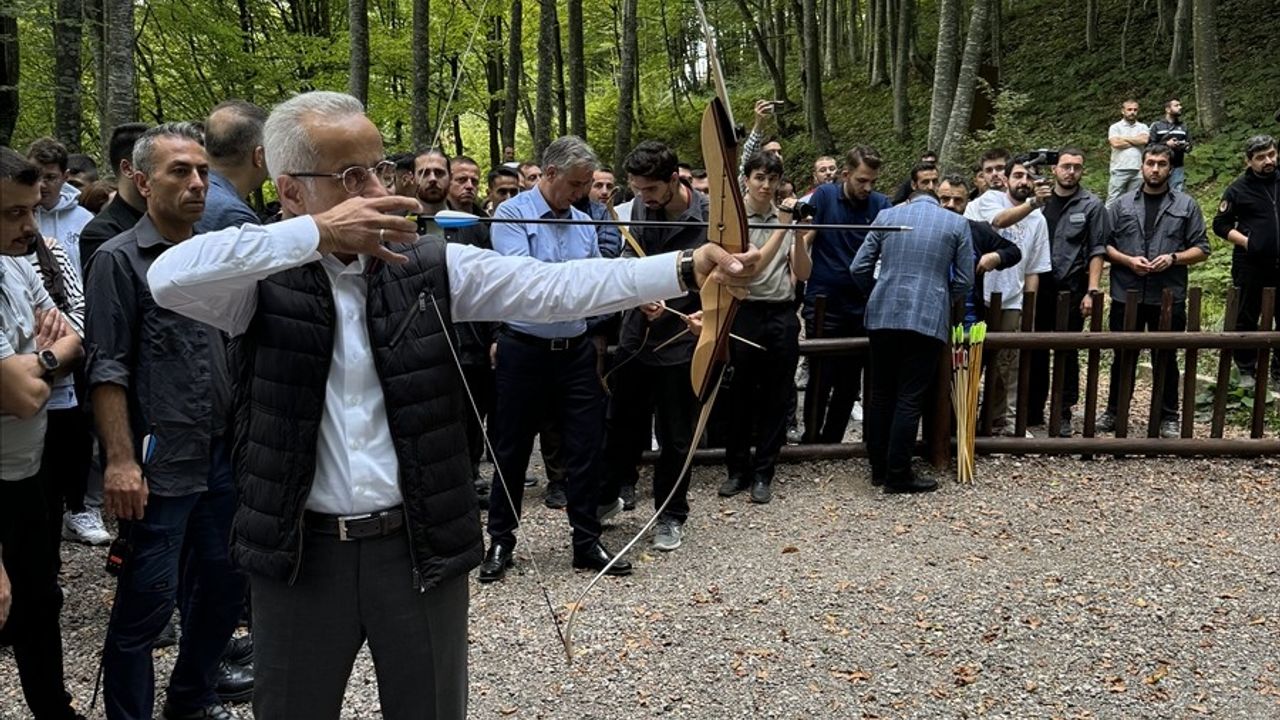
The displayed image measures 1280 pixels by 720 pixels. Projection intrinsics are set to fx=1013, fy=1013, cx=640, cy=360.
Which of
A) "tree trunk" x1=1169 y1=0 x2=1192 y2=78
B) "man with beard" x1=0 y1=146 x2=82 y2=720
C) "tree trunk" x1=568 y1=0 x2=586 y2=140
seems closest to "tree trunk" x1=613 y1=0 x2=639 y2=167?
"tree trunk" x1=568 y1=0 x2=586 y2=140

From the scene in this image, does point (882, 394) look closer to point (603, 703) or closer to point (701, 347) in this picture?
point (603, 703)

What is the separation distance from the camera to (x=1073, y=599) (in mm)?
4633

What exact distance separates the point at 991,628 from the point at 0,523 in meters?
3.72

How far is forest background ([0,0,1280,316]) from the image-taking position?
38.6 feet

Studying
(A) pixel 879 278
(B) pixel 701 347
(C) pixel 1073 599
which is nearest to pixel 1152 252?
(A) pixel 879 278

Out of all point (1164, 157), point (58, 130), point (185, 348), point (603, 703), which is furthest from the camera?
point (58, 130)

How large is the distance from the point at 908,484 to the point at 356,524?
4598mm

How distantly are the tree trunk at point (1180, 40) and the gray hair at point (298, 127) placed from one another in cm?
1984

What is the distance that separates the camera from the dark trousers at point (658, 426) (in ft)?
17.7

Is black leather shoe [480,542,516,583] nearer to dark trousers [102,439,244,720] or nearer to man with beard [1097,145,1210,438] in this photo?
dark trousers [102,439,244,720]

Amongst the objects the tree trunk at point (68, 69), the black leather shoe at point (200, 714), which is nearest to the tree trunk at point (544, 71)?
the tree trunk at point (68, 69)

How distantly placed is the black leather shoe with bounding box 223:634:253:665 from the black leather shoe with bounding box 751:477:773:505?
10.3ft

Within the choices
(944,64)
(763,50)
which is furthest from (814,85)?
(944,64)

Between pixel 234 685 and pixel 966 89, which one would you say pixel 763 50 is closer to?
pixel 966 89
